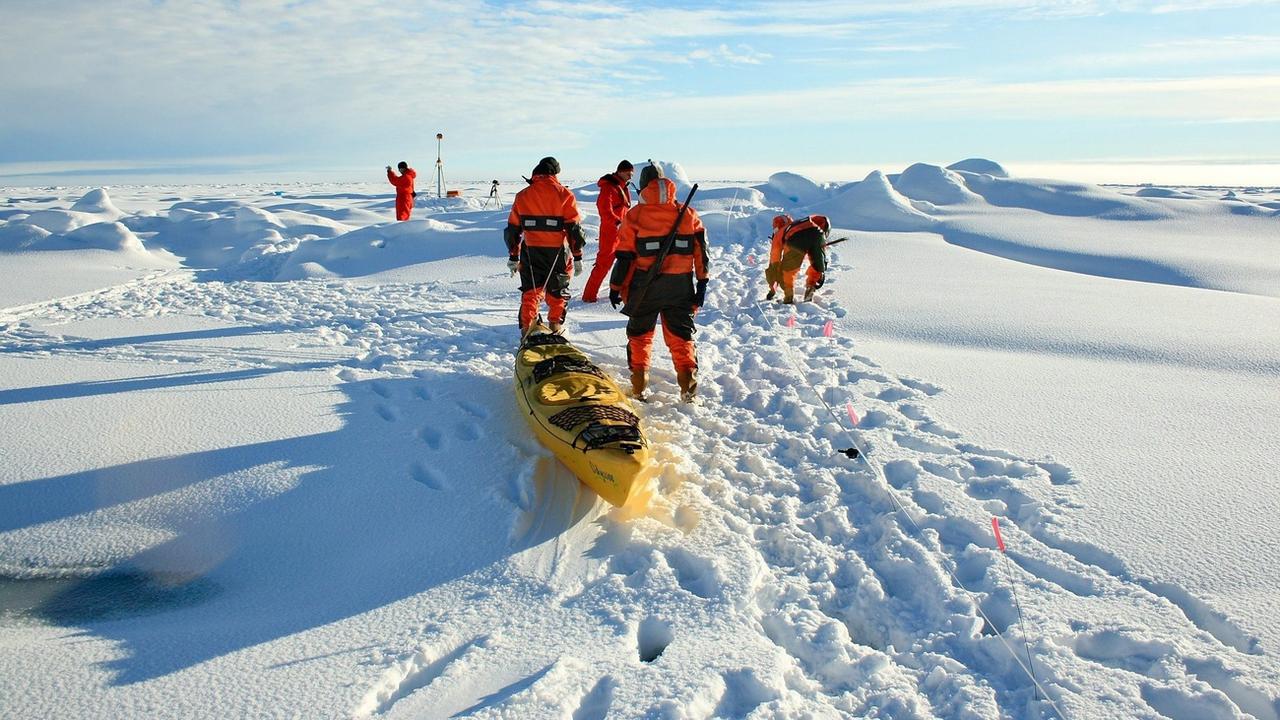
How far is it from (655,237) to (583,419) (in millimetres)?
1585

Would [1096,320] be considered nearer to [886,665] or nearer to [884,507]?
[884,507]

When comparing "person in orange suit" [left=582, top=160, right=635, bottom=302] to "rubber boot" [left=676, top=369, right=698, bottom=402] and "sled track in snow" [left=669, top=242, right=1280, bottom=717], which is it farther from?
"sled track in snow" [left=669, top=242, right=1280, bottom=717]

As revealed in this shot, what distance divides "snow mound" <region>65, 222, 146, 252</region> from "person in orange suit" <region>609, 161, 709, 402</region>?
1241cm

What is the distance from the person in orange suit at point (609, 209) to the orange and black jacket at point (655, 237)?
3801 mm

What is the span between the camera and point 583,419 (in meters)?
4.04

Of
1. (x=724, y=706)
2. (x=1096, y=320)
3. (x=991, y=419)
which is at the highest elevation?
(x=1096, y=320)

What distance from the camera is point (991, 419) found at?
4699 millimetres

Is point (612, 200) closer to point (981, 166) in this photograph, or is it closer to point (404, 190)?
point (404, 190)

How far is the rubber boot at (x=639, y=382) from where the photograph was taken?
5.37m

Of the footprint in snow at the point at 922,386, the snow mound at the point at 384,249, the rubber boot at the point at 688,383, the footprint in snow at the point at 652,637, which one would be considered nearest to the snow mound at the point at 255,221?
the snow mound at the point at 384,249

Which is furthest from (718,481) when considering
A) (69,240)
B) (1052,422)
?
(69,240)

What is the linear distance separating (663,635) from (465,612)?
78 centimetres

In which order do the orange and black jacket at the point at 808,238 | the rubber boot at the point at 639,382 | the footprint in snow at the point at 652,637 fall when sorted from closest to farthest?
1. the footprint in snow at the point at 652,637
2. the rubber boot at the point at 639,382
3. the orange and black jacket at the point at 808,238

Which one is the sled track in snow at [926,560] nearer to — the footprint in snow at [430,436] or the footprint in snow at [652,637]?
the footprint in snow at [652,637]
